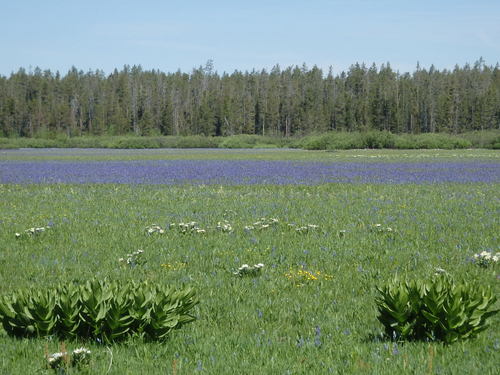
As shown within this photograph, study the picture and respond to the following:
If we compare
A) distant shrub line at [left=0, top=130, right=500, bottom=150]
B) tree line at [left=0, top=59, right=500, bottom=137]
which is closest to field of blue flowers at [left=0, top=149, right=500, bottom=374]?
distant shrub line at [left=0, top=130, right=500, bottom=150]

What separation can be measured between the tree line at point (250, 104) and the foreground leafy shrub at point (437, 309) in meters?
117

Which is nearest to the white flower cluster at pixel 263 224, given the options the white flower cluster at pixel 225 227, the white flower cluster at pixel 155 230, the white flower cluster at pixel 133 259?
the white flower cluster at pixel 225 227

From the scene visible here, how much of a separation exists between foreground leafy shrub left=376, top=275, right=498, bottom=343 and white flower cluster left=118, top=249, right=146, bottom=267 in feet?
16.0

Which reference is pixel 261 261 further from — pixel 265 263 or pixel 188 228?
pixel 188 228

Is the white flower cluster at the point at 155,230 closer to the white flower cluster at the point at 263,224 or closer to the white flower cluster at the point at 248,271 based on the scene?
the white flower cluster at the point at 263,224

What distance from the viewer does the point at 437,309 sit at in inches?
212

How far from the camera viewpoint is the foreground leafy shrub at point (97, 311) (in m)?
5.46

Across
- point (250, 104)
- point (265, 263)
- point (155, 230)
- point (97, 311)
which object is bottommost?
point (265, 263)

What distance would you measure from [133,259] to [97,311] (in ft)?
13.2

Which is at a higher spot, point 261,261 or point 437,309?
point 437,309

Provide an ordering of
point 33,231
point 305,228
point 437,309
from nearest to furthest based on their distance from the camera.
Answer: point 437,309, point 33,231, point 305,228

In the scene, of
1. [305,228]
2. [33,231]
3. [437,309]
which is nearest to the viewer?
[437,309]

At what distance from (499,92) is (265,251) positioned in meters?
137

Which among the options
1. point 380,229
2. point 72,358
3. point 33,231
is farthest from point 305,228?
point 72,358
